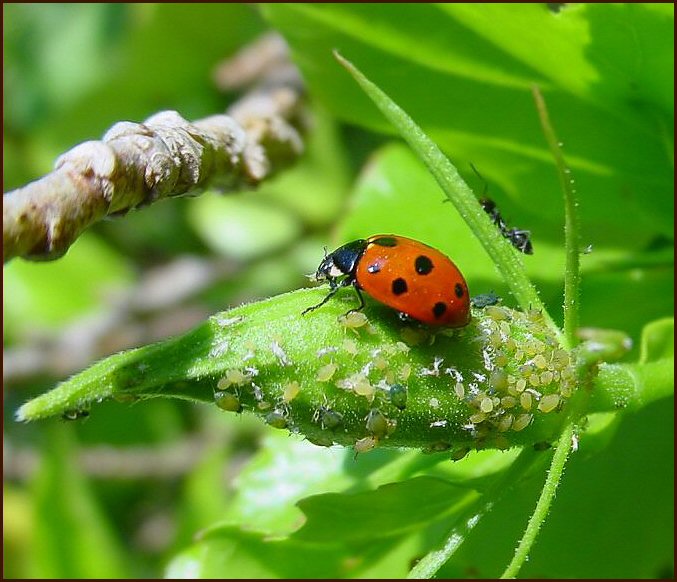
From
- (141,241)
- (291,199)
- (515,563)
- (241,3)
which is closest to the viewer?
(515,563)

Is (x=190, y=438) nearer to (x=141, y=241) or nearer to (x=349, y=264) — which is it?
(x=141, y=241)

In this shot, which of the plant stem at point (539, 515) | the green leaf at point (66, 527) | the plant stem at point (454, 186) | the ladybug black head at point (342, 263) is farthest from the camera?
the green leaf at point (66, 527)

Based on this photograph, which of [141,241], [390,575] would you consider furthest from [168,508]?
[390,575]

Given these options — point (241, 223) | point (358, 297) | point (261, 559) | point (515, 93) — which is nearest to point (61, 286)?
point (241, 223)

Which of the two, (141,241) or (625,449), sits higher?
(141,241)

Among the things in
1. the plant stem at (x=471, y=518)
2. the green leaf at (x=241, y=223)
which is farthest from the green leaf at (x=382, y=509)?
the green leaf at (x=241, y=223)

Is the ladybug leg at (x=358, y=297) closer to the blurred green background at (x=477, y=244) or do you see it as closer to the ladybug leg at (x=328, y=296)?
the ladybug leg at (x=328, y=296)
